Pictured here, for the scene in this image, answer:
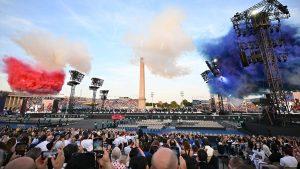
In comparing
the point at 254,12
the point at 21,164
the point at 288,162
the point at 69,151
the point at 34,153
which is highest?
the point at 254,12

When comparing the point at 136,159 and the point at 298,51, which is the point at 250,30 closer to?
the point at 298,51

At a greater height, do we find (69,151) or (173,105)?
(173,105)

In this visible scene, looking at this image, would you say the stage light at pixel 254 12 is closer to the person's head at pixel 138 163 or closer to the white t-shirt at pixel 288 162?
the white t-shirt at pixel 288 162

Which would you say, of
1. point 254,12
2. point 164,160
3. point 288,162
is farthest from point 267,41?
point 164,160

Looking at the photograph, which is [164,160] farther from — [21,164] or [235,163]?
[21,164]

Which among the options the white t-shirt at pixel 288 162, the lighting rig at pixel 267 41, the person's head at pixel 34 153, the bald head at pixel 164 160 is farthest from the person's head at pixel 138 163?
the lighting rig at pixel 267 41

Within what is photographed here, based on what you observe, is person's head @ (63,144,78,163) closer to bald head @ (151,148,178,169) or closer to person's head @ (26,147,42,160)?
person's head @ (26,147,42,160)

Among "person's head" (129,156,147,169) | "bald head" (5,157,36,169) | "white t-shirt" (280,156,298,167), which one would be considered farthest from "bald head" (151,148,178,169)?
"white t-shirt" (280,156,298,167)

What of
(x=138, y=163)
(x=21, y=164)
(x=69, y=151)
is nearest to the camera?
(x=21, y=164)

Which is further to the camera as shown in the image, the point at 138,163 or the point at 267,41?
the point at 267,41

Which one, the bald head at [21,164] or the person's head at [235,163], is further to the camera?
the person's head at [235,163]

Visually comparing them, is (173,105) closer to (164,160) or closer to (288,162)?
(288,162)

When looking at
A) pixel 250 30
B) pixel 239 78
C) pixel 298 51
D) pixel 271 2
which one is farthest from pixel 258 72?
→ pixel 271 2

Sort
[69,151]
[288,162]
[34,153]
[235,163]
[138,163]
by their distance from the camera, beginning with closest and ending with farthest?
[235,163], [34,153], [138,163], [288,162], [69,151]
